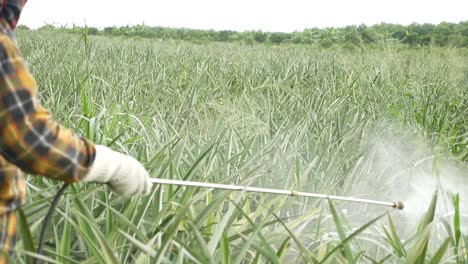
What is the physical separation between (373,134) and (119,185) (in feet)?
4.61

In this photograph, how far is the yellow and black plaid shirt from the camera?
0.94 meters

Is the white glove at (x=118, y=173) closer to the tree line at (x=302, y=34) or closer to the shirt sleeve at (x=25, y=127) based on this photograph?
the shirt sleeve at (x=25, y=127)

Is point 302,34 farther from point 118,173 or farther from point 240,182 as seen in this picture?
point 118,173

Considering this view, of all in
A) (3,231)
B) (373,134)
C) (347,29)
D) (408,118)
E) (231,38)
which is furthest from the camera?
(231,38)

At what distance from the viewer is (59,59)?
14.0 ft

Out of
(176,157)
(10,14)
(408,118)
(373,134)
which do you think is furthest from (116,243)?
(408,118)

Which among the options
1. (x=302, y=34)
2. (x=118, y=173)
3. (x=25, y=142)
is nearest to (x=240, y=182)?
(x=118, y=173)

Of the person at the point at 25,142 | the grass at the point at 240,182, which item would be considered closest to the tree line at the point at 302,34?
the grass at the point at 240,182

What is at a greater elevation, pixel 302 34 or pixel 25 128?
pixel 25 128

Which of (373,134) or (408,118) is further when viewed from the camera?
(408,118)

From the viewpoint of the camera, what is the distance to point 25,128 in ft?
3.11

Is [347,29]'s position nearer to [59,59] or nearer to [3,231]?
[59,59]

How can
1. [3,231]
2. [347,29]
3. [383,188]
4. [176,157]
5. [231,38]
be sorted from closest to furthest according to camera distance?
[3,231], [176,157], [383,188], [347,29], [231,38]

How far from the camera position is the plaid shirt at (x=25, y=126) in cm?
94
